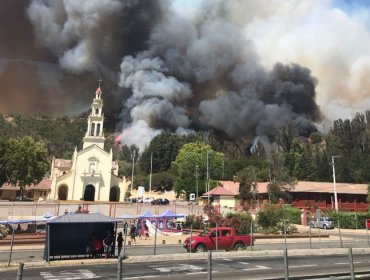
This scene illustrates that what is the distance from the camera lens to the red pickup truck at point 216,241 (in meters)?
25.0

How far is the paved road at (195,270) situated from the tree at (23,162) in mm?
60375

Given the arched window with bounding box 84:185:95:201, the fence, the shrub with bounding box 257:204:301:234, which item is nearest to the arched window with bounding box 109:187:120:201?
the arched window with bounding box 84:185:95:201

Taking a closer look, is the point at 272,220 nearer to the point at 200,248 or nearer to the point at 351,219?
the point at 351,219

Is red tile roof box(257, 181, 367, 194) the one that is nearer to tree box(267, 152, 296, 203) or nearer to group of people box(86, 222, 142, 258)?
tree box(267, 152, 296, 203)

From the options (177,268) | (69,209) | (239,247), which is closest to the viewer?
(177,268)

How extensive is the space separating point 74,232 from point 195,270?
7.89m

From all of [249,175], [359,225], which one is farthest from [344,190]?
[359,225]

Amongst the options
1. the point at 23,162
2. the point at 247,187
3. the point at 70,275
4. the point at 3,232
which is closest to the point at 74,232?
the point at 70,275

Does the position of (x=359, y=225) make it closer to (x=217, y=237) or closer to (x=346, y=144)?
(x=217, y=237)

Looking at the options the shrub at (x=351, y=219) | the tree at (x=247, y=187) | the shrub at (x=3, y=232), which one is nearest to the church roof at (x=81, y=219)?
the shrub at (x=3, y=232)

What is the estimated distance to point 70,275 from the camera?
54.4ft

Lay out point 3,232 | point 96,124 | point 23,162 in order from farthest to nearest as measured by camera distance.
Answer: point 96,124 → point 23,162 → point 3,232

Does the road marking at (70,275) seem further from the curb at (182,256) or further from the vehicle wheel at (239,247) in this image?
the vehicle wheel at (239,247)

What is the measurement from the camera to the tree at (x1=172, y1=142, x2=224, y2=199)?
93625mm
